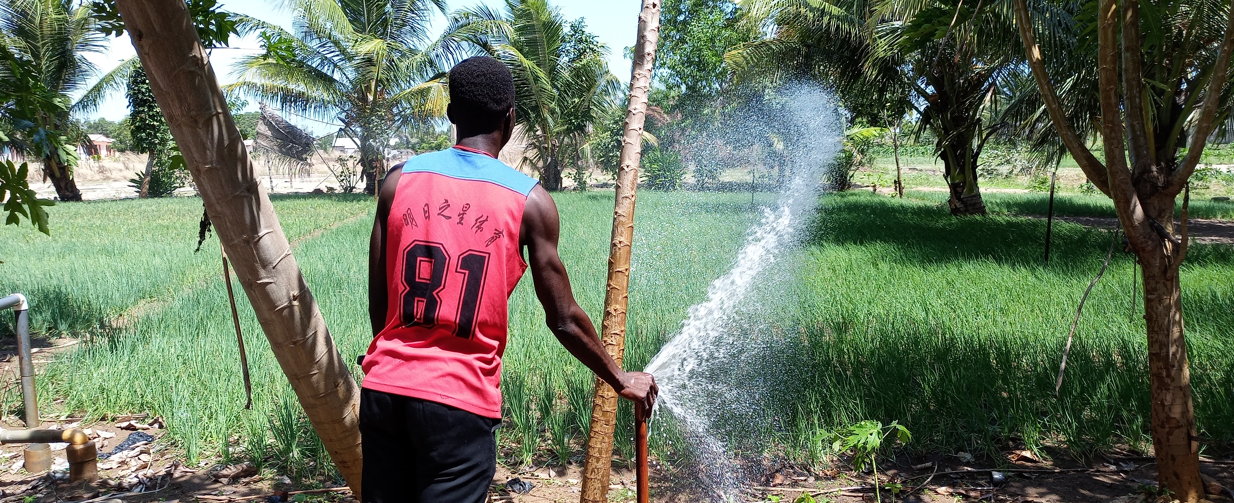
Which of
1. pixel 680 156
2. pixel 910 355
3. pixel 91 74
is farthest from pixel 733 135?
pixel 910 355

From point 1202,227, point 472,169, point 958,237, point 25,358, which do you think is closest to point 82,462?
point 25,358

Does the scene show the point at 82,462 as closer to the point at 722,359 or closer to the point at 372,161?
the point at 722,359

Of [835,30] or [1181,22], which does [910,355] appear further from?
[835,30]

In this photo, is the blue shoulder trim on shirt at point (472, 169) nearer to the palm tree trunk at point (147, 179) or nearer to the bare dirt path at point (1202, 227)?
the bare dirt path at point (1202, 227)

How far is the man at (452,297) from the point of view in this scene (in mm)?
1603

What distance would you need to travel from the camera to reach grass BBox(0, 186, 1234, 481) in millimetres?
3518

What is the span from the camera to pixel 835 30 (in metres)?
13.8

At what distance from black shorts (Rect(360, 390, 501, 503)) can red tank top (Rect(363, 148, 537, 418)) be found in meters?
0.03

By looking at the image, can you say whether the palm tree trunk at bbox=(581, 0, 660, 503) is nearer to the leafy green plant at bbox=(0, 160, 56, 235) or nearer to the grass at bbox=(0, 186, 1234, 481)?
the grass at bbox=(0, 186, 1234, 481)

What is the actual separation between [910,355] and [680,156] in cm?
2132

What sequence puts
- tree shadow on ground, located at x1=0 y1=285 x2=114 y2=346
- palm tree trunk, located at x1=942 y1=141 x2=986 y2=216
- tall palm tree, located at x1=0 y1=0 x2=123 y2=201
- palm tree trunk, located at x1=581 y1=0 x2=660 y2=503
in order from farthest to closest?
tall palm tree, located at x1=0 y1=0 x2=123 y2=201 → palm tree trunk, located at x1=942 y1=141 x2=986 y2=216 → tree shadow on ground, located at x1=0 y1=285 x2=114 y2=346 → palm tree trunk, located at x1=581 y1=0 x2=660 y2=503

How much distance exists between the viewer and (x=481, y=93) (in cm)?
168

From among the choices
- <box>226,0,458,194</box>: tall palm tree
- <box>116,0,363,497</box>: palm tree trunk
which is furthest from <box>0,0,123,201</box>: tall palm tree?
<box>116,0,363,497</box>: palm tree trunk

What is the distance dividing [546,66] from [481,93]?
21403 millimetres
